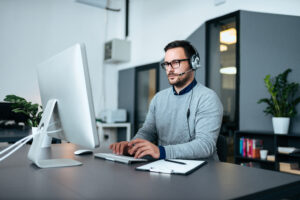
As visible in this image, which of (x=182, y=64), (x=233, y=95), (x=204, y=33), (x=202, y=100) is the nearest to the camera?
(x=202, y=100)

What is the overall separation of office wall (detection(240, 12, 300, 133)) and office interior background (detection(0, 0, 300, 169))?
1 cm

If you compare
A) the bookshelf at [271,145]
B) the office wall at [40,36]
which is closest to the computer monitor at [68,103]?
the bookshelf at [271,145]

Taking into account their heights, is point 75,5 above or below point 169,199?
above

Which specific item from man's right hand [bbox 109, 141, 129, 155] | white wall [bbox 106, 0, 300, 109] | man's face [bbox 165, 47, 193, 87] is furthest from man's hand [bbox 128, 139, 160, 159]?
white wall [bbox 106, 0, 300, 109]

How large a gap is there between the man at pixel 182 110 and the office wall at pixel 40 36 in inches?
135

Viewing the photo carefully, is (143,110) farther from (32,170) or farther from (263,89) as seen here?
(32,170)

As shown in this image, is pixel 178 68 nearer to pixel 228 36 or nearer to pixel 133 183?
pixel 133 183

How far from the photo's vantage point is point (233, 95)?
12.0ft

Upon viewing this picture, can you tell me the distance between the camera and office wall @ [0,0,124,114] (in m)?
4.48

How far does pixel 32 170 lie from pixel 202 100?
105cm

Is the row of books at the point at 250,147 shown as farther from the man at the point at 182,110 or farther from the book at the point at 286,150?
the man at the point at 182,110

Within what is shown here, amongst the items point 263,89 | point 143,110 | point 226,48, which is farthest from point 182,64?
point 143,110

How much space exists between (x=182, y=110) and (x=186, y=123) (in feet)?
0.33

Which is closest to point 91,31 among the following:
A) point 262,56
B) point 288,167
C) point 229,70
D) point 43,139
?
point 229,70
